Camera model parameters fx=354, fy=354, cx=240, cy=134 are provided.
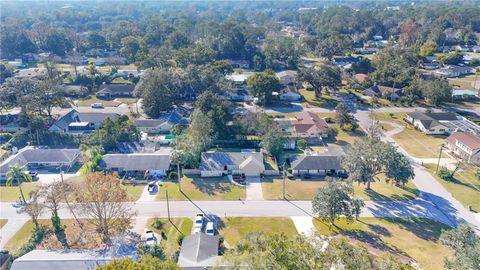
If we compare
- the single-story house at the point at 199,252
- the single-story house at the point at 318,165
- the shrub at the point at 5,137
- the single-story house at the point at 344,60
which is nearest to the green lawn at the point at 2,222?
the single-story house at the point at 199,252

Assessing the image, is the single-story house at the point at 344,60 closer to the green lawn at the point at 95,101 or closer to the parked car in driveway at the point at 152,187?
the green lawn at the point at 95,101

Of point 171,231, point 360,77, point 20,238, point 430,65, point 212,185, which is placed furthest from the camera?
point 430,65

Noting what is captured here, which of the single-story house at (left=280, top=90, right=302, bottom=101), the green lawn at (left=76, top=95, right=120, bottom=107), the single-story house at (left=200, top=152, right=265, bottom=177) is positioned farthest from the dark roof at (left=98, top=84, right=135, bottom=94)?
the single-story house at (left=200, top=152, right=265, bottom=177)

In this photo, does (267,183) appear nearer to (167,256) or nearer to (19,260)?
(167,256)

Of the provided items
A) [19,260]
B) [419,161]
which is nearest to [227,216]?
[19,260]

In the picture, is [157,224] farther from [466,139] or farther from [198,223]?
[466,139]

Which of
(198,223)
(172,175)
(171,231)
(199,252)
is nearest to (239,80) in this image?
(172,175)
